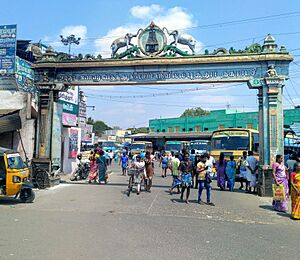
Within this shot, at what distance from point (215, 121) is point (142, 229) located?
142 ft

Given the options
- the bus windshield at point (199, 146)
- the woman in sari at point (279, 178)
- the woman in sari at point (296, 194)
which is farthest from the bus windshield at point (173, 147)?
the woman in sari at point (296, 194)

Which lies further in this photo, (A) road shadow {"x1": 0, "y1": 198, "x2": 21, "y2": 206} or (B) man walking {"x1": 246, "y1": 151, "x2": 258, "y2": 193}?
(B) man walking {"x1": 246, "y1": 151, "x2": 258, "y2": 193}

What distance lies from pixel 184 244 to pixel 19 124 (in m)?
10.6

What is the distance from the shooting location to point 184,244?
6.06m

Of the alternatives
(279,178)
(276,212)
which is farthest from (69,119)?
(276,212)

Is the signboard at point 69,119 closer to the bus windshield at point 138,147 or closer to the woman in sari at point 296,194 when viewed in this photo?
the woman in sari at point 296,194

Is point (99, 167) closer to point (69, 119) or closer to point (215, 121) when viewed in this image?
point (69, 119)

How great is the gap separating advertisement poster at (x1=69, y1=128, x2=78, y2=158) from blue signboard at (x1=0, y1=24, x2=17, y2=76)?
5025mm

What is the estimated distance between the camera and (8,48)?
17.3 meters

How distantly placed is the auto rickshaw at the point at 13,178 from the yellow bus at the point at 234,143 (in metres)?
11.5

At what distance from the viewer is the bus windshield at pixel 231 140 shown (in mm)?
18828

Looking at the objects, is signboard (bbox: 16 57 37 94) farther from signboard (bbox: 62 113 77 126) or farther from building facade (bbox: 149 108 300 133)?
building facade (bbox: 149 108 300 133)

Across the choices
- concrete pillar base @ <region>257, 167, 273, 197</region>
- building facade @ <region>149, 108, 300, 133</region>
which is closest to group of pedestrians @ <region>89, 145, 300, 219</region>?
concrete pillar base @ <region>257, 167, 273, 197</region>

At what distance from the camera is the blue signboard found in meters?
17.0
